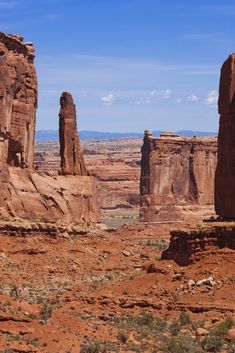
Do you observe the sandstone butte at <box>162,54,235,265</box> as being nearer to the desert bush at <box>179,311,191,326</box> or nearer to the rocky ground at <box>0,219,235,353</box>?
the rocky ground at <box>0,219,235,353</box>

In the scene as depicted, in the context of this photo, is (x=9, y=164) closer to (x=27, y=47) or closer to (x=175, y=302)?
(x=27, y=47)

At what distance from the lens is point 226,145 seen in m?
43.1

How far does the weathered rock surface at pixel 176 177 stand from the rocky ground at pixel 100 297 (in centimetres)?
5018

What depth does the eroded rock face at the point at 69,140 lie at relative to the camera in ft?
206

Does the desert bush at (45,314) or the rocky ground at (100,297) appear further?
the desert bush at (45,314)

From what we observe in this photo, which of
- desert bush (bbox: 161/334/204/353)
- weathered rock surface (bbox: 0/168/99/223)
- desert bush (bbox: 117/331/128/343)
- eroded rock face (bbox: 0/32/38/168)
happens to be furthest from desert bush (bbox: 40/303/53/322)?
eroded rock face (bbox: 0/32/38/168)

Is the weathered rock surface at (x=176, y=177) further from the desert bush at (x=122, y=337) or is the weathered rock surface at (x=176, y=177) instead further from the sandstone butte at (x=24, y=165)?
the desert bush at (x=122, y=337)

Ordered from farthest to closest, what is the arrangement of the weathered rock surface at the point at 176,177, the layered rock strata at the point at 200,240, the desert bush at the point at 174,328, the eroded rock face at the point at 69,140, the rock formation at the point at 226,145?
the weathered rock surface at the point at 176,177 → the eroded rock face at the point at 69,140 → the rock formation at the point at 226,145 → the layered rock strata at the point at 200,240 → the desert bush at the point at 174,328

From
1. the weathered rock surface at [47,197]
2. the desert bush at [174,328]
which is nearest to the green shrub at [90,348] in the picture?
the desert bush at [174,328]

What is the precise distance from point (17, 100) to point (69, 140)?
799 cm

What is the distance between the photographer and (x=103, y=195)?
143250 millimetres

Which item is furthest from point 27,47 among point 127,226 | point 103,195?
point 103,195

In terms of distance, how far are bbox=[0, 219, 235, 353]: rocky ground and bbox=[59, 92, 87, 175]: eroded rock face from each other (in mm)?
7510

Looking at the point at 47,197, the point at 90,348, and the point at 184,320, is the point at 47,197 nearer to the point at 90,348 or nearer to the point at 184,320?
the point at 184,320
